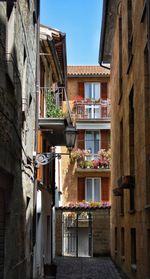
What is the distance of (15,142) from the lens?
32.4 feet

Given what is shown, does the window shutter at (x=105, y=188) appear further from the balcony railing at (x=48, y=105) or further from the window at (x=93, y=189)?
the balcony railing at (x=48, y=105)

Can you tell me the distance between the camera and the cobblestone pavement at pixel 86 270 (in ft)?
58.2

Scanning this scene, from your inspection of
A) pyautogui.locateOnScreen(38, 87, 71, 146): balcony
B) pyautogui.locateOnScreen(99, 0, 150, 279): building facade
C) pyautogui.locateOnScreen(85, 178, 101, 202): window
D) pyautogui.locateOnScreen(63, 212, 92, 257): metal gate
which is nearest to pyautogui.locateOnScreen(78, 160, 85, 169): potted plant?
pyautogui.locateOnScreen(85, 178, 101, 202): window

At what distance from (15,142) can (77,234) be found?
63.9ft

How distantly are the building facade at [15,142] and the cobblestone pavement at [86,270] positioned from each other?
15.8 ft

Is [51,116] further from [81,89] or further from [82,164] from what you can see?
[81,89]

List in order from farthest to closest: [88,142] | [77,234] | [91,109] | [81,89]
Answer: [81,89], [91,109], [88,142], [77,234]

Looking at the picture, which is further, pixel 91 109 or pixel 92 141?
pixel 91 109

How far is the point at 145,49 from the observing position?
35.7 feet

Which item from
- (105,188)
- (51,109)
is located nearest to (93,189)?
(105,188)

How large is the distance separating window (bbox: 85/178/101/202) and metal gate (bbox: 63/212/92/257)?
3.58 metres

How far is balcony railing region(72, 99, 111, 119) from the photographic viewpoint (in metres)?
35.8

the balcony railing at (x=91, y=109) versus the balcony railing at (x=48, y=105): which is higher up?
the balcony railing at (x=91, y=109)

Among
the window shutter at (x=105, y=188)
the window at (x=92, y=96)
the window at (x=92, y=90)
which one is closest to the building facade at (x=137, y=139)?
the window shutter at (x=105, y=188)
